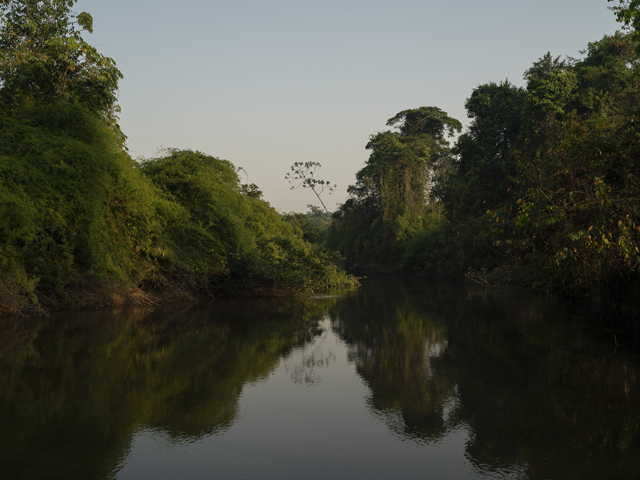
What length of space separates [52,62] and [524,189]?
2405 cm

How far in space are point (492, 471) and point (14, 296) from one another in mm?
13101

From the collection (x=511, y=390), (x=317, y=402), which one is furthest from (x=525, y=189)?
(x=317, y=402)

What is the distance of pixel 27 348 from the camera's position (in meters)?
10.5

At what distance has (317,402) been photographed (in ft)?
23.8

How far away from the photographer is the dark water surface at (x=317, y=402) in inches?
197

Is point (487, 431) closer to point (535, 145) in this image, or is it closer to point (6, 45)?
point (6, 45)

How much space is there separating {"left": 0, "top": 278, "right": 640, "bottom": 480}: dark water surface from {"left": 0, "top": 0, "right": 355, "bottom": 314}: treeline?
8.50 ft

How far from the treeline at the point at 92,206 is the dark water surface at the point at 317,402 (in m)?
2.59

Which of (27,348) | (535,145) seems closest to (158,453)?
(27,348)

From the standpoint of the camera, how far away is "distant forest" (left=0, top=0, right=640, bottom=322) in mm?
10859

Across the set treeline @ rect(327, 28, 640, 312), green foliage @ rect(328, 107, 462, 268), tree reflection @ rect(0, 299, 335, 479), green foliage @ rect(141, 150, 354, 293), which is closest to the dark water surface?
tree reflection @ rect(0, 299, 335, 479)

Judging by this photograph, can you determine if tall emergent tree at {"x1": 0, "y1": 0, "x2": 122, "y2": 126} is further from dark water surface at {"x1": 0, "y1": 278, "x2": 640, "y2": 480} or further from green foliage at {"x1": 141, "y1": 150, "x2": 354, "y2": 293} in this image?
dark water surface at {"x1": 0, "y1": 278, "x2": 640, "y2": 480}

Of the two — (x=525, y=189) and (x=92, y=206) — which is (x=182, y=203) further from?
(x=525, y=189)

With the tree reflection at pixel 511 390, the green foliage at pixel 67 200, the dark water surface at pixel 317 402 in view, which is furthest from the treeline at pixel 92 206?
the tree reflection at pixel 511 390
